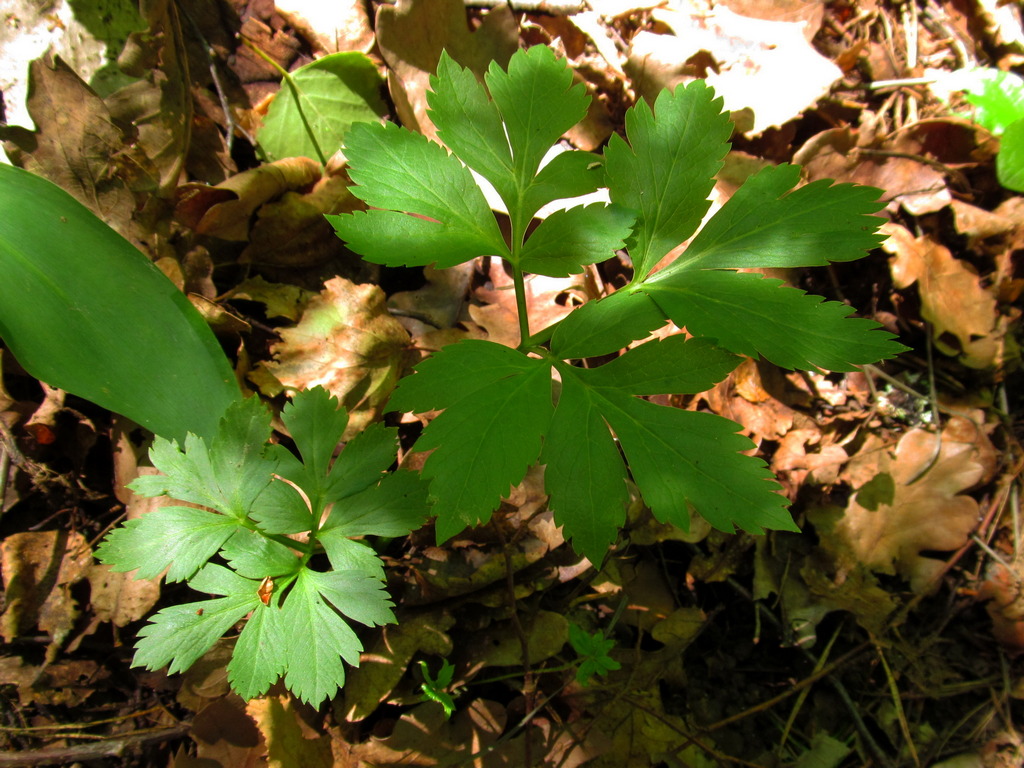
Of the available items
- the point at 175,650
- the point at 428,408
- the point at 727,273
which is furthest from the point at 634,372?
the point at 175,650

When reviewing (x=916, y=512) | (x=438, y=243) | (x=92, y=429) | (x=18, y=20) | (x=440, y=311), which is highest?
(x=18, y=20)

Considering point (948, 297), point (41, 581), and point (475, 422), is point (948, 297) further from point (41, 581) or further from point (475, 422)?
point (41, 581)

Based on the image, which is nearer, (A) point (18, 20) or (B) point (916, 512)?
(A) point (18, 20)

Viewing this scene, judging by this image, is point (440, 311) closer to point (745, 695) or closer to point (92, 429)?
point (92, 429)

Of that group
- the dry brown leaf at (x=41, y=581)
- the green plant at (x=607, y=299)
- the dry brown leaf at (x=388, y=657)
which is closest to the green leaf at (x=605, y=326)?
the green plant at (x=607, y=299)

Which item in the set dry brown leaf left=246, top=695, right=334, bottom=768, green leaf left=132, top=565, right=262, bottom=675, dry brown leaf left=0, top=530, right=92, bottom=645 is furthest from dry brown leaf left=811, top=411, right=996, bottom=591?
dry brown leaf left=0, top=530, right=92, bottom=645

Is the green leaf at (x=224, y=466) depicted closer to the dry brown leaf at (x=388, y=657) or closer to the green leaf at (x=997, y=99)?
the dry brown leaf at (x=388, y=657)

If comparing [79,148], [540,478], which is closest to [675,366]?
[540,478]
